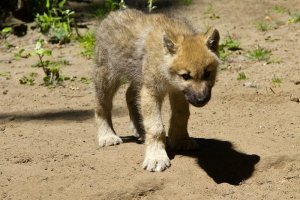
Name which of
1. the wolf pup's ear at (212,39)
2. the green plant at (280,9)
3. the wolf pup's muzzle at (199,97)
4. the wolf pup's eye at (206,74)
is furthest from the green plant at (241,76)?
the wolf pup's muzzle at (199,97)

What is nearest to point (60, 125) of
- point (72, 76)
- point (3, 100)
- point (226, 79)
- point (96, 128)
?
point (96, 128)

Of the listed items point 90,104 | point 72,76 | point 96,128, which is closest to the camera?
A: point 96,128

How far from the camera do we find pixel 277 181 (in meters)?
6.05

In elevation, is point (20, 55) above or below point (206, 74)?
below

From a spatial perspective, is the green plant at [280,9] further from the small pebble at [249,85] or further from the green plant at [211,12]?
the small pebble at [249,85]

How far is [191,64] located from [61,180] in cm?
168

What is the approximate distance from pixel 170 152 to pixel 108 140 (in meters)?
0.80

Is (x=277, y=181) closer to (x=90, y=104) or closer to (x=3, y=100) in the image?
(x=90, y=104)

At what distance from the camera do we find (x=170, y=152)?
22.4ft

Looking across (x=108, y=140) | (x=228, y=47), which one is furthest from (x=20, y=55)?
(x=108, y=140)

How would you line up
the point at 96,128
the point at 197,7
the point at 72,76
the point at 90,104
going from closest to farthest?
the point at 96,128 → the point at 90,104 → the point at 72,76 → the point at 197,7

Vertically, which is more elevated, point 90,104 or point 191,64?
point 191,64

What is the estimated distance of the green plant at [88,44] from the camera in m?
10.8

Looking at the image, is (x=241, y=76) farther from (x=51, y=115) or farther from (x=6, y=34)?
(x=6, y=34)
